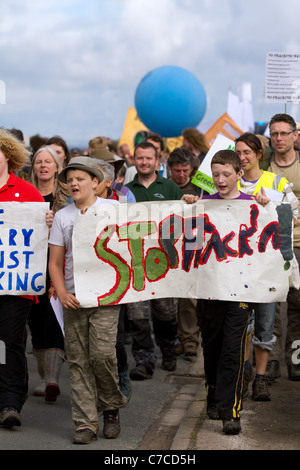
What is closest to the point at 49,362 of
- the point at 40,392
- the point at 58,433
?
the point at 40,392

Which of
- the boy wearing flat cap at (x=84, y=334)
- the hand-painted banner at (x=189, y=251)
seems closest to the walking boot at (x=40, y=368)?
the boy wearing flat cap at (x=84, y=334)

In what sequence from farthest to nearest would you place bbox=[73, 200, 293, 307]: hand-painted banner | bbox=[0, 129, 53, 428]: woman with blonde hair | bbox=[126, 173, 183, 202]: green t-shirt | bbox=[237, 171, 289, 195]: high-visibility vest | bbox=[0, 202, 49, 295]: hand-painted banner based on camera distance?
bbox=[126, 173, 183, 202]: green t-shirt
bbox=[237, 171, 289, 195]: high-visibility vest
bbox=[0, 202, 49, 295]: hand-painted banner
bbox=[0, 129, 53, 428]: woman with blonde hair
bbox=[73, 200, 293, 307]: hand-painted banner

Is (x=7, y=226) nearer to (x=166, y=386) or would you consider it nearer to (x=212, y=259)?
(x=212, y=259)

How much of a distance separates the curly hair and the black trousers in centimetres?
170

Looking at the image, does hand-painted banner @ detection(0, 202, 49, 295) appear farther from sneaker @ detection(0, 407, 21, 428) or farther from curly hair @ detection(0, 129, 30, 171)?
sneaker @ detection(0, 407, 21, 428)

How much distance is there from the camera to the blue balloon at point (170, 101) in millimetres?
16281

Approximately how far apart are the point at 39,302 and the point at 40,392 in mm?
768

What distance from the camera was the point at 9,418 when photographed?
6.17 metres

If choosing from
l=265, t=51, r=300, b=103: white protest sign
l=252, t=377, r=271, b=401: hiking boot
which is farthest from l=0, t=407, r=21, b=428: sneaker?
l=265, t=51, r=300, b=103: white protest sign

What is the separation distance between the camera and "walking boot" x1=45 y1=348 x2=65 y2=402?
7.13 m

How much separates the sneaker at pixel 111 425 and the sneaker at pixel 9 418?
0.61 m

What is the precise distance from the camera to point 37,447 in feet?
19.1

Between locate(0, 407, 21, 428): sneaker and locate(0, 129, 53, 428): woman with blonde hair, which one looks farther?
locate(0, 129, 53, 428): woman with blonde hair

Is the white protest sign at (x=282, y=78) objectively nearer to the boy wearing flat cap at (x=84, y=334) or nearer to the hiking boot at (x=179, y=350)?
Result: the hiking boot at (x=179, y=350)
